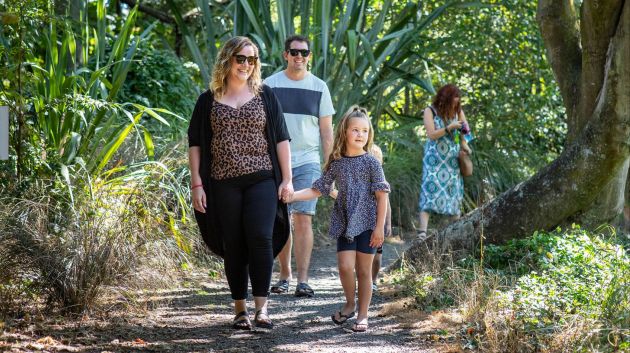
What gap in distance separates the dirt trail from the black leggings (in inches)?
14.8

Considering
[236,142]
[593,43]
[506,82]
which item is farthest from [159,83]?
[236,142]

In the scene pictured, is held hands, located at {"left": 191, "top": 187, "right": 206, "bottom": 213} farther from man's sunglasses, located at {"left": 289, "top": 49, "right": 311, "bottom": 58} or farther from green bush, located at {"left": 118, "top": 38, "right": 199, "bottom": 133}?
green bush, located at {"left": 118, "top": 38, "right": 199, "bottom": 133}

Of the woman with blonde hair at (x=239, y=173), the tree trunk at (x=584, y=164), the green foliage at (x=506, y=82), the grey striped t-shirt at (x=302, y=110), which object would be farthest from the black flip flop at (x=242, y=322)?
the green foliage at (x=506, y=82)

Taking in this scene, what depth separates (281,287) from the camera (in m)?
7.83

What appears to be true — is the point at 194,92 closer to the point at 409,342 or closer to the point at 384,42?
the point at 384,42

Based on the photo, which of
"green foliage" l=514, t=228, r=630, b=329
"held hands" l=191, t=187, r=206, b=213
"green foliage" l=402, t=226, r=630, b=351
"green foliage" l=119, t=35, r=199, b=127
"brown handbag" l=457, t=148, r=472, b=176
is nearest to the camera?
"green foliage" l=402, t=226, r=630, b=351

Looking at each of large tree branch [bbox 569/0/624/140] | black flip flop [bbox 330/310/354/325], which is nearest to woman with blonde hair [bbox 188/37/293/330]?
black flip flop [bbox 330/310/354/325]

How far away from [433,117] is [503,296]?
461 centimetres

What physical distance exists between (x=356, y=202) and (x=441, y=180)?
173 inches

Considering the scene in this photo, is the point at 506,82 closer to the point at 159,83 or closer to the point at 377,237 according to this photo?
the point at 159,83

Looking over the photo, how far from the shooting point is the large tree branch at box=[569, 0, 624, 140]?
26.2ft

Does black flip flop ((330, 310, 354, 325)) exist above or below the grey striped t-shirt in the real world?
below

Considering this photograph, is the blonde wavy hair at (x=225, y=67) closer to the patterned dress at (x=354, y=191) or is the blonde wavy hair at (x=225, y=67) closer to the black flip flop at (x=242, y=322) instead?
the patterned dress at (x=354, y=191)

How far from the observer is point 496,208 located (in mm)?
8289
